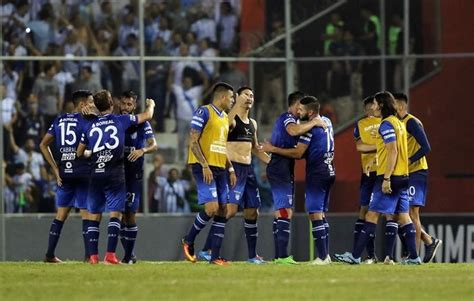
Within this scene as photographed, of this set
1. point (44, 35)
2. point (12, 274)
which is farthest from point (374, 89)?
point (12, 274)

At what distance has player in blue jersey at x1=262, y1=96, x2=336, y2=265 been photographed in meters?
20.2

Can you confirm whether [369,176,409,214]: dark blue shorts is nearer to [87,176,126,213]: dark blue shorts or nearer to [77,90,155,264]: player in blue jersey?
[77,90,155,264]: player in blue jersey

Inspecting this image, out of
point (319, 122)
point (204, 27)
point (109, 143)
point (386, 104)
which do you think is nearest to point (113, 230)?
point (109, 143)

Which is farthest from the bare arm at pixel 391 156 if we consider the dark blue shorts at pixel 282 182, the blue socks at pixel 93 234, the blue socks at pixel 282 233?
the blue socks at pixel 93 234

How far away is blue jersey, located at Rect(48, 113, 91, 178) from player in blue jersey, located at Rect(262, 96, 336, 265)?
235 centimetres

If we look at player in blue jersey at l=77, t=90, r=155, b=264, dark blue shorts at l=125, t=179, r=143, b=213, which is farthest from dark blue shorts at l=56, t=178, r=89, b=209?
player in blue jersey at l=77, t=90, r=155, b=264

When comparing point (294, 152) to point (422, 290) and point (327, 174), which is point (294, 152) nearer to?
point (327, 174)

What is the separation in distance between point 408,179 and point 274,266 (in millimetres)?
2192

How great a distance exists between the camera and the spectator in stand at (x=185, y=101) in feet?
86.6

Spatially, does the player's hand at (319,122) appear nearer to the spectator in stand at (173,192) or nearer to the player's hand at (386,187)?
the player's hand at (386,187)

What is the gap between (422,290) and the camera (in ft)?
51.0

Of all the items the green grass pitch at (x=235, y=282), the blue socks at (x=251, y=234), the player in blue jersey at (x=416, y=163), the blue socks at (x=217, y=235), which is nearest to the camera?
the green grass pitch at (x=235, y=282)

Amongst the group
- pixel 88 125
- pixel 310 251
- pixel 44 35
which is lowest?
pixel 310 251

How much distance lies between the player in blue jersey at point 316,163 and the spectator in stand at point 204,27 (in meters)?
6.31
